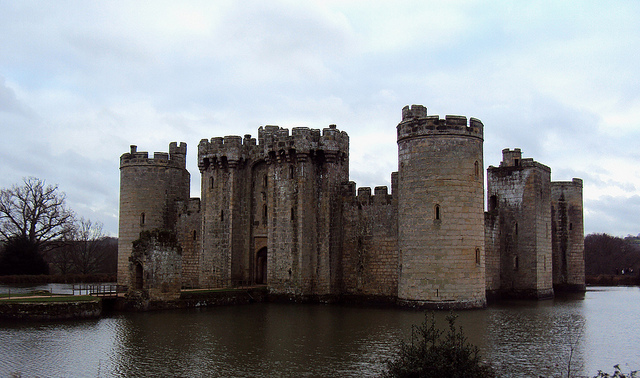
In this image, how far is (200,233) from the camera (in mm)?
35594

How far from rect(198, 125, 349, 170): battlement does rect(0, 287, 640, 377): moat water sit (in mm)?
8905

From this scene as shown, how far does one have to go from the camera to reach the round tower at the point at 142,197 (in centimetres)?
3594

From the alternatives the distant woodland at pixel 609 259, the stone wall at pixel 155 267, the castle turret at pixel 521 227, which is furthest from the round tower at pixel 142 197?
the distant woodland at pixel 609 259

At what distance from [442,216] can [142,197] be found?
66.0 feet

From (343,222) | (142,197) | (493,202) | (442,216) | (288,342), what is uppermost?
(142,197)

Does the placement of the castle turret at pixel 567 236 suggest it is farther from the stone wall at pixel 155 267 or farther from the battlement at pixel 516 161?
the stone wall at pixel 155 267

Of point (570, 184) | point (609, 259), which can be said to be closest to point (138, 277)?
point (570, 184)

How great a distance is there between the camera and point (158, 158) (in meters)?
36.3

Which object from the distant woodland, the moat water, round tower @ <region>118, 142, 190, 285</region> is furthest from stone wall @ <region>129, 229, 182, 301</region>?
the distant woodland

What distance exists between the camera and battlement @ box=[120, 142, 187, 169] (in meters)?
36.2

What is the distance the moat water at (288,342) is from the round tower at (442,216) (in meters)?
1.23

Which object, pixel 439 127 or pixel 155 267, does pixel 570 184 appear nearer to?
pixel 439 127

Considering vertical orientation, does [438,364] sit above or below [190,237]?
below

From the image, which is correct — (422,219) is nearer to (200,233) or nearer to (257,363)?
(257,363)
